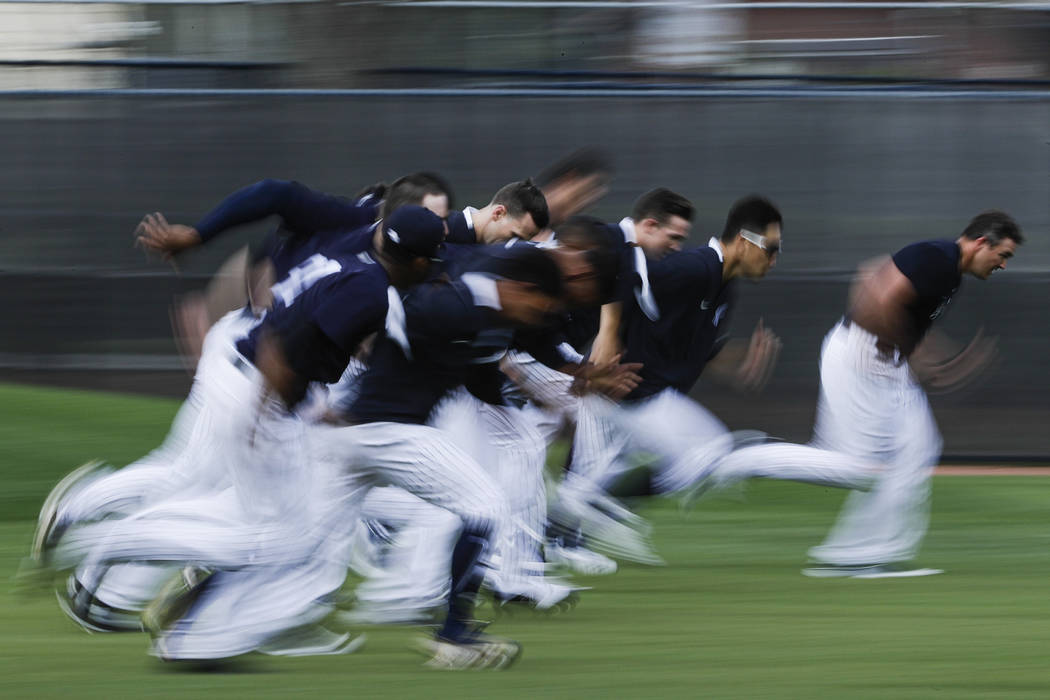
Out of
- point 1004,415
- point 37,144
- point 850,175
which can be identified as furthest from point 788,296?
point 37,144

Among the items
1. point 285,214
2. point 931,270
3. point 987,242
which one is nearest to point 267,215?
point 285,214

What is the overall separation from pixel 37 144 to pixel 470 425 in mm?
7872

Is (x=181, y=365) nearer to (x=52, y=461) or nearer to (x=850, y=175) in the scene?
(x=52, y=461)

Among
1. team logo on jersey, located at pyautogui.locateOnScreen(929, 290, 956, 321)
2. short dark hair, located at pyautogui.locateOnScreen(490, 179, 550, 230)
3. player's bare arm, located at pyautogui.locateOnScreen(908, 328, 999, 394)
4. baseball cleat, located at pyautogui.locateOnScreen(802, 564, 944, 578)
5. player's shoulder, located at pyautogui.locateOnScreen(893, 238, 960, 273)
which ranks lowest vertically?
baseball cleat, located at pyautogui.locateOnScreen(802, 564, 944, 578)

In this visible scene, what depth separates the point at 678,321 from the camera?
8.66 meters

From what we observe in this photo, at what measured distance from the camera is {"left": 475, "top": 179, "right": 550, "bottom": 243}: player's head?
8172 millimetres

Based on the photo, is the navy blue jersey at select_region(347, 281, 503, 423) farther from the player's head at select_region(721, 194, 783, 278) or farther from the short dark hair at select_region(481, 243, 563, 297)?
the player's head at select_region(721, 194, 783, 278)

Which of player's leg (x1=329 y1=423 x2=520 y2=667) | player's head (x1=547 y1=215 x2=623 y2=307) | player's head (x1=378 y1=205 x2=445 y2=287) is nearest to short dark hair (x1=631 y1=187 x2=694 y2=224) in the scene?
player's head (x1=547 y1=215 x2=623 y2=307)

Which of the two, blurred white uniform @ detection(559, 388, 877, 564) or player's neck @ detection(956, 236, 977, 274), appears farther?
blurred white uniform @ detection(559, 388, 877, 564)

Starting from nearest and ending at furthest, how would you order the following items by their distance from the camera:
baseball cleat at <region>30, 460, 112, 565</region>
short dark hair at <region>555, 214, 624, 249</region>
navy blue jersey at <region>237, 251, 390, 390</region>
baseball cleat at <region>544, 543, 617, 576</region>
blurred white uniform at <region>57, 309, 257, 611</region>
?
1. navy blue jersey at <region>237, 251, 390, 390</region>
2. short dark hair at <region>555, 214, 624, 249</region>
3. baseball cleat at <region>30, 460, 112, 565</region>
4. blurred white uniform at <region>57, 309, 257, 611</region>
5. baseball cleat at <region>544, 543, 617, 576</region>

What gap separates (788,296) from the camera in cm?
1354

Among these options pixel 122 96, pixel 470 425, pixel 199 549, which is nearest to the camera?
pixel 199 549

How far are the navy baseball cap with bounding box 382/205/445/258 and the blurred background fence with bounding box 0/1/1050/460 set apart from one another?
7771 mm

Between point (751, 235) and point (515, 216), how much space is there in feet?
3.94
